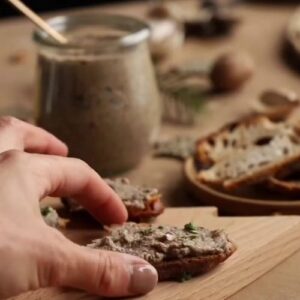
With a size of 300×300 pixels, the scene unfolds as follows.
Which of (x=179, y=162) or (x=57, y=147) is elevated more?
(x=57, y=147)

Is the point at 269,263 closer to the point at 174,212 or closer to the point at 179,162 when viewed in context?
the point at 174,212

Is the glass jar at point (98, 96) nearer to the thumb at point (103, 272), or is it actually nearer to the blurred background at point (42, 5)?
the thumb at point (103, 272)

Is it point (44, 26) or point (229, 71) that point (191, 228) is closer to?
point (44, 26)

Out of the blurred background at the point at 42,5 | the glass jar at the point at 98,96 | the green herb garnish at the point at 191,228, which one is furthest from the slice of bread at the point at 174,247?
the blurred background at the point at 42,5

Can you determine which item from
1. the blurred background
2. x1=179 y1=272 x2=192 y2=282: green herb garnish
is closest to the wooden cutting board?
x1=179 y1=272 x2=192 y2=282: green herb garnish

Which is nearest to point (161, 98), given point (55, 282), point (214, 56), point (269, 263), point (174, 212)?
point (214, 56)

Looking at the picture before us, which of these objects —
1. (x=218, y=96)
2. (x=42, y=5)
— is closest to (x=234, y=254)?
(x=218, y=96)
